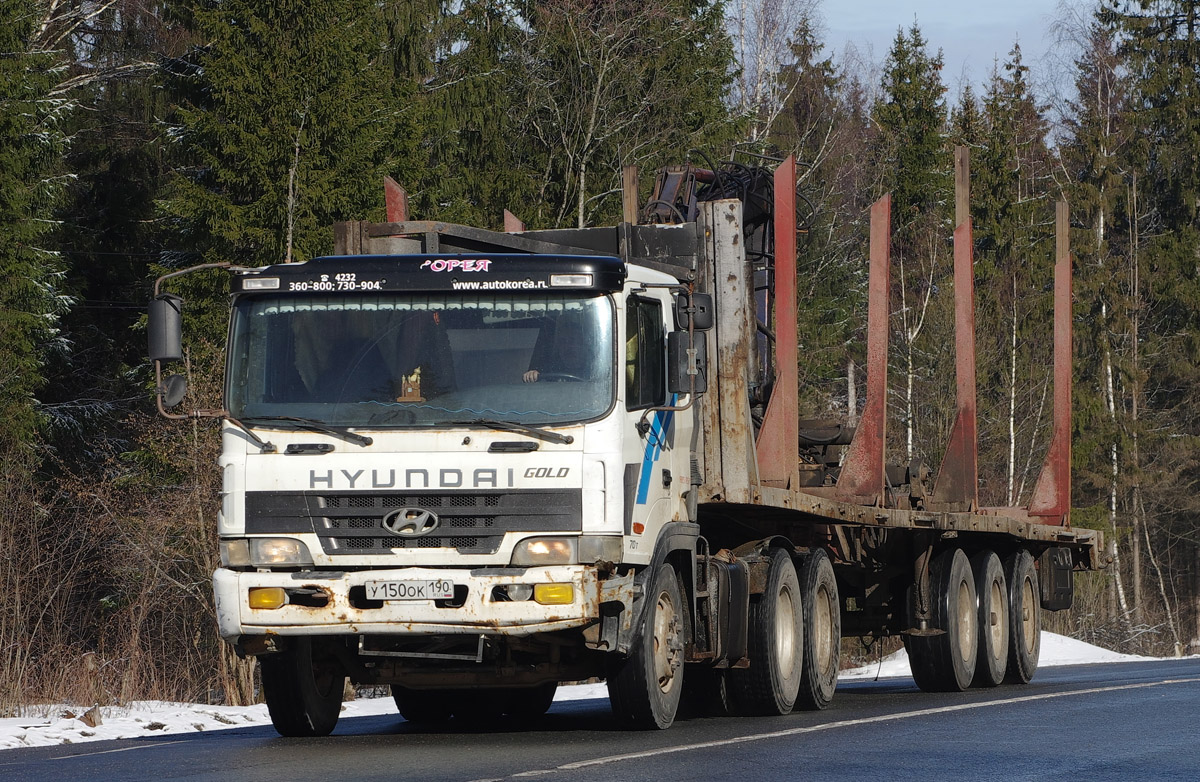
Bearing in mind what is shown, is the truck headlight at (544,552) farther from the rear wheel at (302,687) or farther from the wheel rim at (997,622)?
the wheel rim at (997,622)

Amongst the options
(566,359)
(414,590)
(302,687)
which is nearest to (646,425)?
(566,359)

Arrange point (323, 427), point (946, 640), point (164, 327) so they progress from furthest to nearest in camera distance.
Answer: point (946, 640), point (164, 327), point (323, 427)

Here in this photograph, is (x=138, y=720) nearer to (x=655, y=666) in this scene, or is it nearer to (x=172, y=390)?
(x=172, y=390)

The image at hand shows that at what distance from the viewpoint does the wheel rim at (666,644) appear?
10.3 m

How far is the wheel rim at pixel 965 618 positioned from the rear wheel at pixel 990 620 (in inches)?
6.6

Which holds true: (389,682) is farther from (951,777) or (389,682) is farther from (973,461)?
(973,461)

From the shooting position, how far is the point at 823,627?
44.1ft

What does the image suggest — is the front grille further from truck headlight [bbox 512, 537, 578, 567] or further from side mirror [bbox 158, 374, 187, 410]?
side mirror [bbox 158, 374, 187, 410]

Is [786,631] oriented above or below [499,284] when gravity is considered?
below

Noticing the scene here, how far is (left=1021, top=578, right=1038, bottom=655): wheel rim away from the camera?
1789cm

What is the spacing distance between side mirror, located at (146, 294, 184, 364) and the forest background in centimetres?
509

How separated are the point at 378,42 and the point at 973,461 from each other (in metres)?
14.0

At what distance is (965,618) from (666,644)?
21.8 ft

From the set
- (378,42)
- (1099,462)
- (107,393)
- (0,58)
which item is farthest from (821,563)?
(1099,462)
